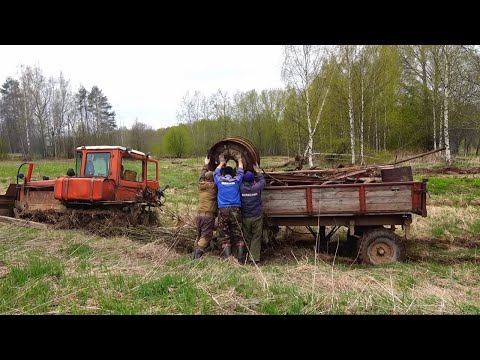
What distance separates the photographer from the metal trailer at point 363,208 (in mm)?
7895

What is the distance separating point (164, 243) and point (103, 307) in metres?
4.44

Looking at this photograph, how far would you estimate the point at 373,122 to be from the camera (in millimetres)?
33281

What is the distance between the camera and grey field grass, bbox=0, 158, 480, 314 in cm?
423

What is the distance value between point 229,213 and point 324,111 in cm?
2246

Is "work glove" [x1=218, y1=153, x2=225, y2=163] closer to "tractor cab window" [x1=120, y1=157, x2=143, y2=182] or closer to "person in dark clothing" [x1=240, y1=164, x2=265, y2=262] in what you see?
"person in dark clothing" [x1=240, y1=164, x2=265, y2=262]

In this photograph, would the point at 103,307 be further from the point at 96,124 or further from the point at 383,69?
the point at 96,124

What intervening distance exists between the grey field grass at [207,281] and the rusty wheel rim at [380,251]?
1.24 feet

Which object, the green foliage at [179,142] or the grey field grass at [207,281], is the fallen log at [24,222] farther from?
the green foliage at [179,142]

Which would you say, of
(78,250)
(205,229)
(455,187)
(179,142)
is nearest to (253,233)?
(205,229)

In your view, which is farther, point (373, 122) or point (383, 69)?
point (373, 122)

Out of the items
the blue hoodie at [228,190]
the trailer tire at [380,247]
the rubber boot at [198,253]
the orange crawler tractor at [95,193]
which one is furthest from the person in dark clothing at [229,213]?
the orange crawler tractor at [95,193]

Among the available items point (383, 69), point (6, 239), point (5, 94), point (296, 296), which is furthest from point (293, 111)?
point (5, 94)

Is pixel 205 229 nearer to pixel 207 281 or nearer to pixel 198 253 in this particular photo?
pixel 198 253

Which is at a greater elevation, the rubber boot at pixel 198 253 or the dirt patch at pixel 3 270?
the dirt patch at pixel 3 270
